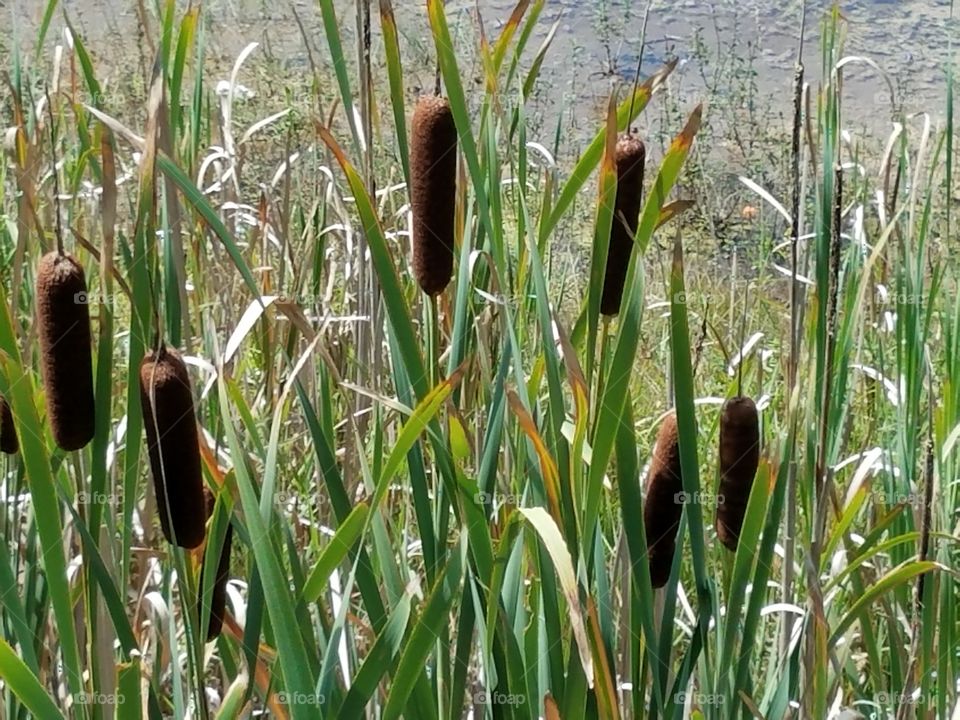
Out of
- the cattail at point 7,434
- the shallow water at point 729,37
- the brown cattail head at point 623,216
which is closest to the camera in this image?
the brown cattail head at point 623,216

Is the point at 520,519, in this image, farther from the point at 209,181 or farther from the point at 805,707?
the point at 209,181

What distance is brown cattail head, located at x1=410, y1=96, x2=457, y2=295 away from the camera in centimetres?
85

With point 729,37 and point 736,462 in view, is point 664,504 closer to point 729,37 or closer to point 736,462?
point 736,462

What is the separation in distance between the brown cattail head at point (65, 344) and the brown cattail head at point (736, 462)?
0.44 meters

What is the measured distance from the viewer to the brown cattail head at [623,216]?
0.84 m

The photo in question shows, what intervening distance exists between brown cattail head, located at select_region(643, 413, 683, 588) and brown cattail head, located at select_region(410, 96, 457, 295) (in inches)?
8.5

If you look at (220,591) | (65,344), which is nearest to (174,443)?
(65,344)

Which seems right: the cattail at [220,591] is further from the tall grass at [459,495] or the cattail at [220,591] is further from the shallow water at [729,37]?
the shallow water at [729,37]

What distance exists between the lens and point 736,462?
2.84ft

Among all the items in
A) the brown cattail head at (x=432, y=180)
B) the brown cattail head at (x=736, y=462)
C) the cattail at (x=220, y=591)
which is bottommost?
the cattail at (x=220, y=591)

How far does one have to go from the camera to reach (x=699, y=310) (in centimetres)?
304

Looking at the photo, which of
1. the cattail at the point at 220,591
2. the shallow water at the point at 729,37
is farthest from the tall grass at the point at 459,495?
the shallow water at the point at 729,37

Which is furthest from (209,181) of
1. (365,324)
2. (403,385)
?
(403,385)

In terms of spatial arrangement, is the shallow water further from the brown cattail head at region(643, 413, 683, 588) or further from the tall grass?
the brown cattail head at region(643, 413, 683, 588)
